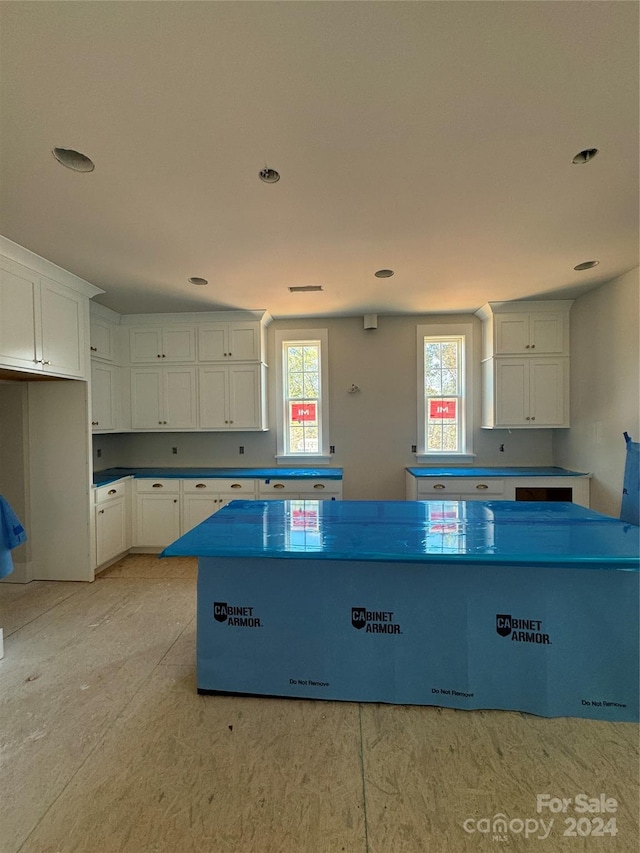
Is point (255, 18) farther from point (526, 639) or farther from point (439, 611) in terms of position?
point (526, 639)

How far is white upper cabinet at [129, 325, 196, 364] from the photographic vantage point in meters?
4.06

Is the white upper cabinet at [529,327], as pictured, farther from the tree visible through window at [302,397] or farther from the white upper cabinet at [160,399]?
the white upper cabinet at [160,399]

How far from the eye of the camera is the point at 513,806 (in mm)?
1308

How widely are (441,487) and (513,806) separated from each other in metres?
2.64

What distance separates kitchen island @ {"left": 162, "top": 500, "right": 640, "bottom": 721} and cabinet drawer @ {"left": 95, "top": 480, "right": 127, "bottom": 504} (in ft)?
6.76

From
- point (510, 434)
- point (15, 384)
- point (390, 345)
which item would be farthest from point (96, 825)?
point (510, 434)

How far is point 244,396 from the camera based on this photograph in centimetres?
405

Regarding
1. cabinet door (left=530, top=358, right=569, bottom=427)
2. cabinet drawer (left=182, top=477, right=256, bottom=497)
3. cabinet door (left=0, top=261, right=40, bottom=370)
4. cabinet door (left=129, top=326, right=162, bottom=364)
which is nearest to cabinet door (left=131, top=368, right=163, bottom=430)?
cabinet door (left=129, top=326, right=162, bottom=364)

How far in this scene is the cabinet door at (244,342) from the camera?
158 inches

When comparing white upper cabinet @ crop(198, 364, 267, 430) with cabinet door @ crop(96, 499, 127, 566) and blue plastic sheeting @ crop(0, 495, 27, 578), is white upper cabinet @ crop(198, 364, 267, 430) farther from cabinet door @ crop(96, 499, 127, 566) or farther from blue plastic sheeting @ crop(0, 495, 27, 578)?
blue plastic sheeting @ crop(0, 495, 27, 578)

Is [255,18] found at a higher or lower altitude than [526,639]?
higher

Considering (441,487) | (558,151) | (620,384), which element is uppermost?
(558,151)

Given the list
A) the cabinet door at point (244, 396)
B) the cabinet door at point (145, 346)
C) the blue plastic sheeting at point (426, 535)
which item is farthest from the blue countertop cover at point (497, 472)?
the cabinet door at point (145, 346)

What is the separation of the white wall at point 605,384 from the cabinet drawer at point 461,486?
0.89 m
